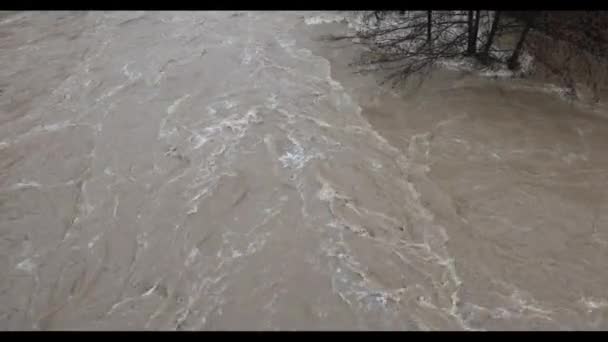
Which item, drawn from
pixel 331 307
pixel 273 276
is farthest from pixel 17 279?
pixel 331 307

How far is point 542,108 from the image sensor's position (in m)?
9.02

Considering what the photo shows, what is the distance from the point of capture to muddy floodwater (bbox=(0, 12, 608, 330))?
233 inches

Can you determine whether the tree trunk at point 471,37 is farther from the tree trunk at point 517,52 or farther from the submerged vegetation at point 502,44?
the tree trunk at point 517,52

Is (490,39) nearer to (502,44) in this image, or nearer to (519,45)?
(519,45)

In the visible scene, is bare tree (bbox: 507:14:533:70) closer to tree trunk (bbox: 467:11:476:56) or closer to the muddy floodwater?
the muddy floodwater

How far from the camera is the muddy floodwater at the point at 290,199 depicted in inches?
233

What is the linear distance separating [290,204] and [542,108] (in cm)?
498

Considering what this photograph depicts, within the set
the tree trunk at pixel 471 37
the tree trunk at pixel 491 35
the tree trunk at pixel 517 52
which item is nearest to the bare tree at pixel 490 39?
the tree trunk at pixel 491 35

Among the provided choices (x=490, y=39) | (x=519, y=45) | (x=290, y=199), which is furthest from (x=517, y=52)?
(x=290, y=199)

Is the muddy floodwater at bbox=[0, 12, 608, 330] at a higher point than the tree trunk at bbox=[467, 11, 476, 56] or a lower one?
lower

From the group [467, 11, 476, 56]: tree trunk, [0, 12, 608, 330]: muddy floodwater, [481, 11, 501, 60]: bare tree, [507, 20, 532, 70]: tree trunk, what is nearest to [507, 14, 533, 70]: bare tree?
[507, 20, 532, 70]: tree trunk

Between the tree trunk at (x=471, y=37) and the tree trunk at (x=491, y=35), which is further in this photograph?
the tree trunk at (x=471, y=37)
